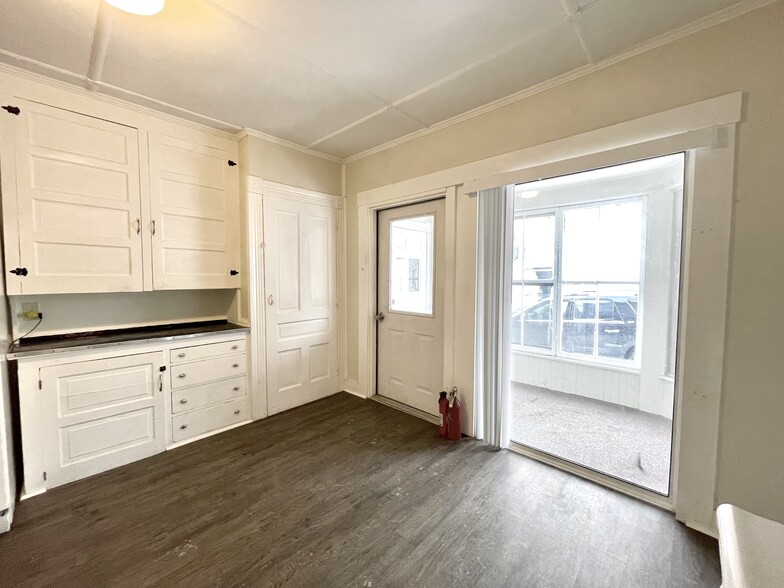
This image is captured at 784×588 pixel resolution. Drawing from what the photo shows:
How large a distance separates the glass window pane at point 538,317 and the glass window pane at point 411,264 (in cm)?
165

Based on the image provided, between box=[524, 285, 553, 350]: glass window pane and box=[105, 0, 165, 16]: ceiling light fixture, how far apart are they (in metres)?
4.01

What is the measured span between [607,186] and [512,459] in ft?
9.45

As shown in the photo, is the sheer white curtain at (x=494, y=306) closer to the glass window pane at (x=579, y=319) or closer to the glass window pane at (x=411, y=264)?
the glass window pane at (x=411, y=264)

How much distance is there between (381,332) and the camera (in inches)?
140

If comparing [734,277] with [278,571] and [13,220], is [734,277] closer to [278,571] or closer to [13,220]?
[278,571]

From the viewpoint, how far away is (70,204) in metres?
2.23

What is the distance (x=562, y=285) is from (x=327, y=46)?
3369mm

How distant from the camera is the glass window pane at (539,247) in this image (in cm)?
384

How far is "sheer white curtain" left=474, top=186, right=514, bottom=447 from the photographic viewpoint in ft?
8.04

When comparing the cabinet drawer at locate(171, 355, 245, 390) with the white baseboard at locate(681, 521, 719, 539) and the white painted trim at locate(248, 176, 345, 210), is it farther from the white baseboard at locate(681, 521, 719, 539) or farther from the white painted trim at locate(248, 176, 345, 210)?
the white baseboard at locate(681, 521, 719, 539)

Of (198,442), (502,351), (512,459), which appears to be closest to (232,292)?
(198,442)

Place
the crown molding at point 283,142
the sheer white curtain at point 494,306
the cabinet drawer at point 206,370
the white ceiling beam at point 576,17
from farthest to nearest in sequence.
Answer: the crown molding at point 283,142, the cabinet drawer at point 206,370, the sheer white curtain at point 494,306, the white ceiling beam at point 576,17

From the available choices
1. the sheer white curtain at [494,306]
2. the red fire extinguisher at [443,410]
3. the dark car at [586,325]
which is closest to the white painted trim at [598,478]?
the sheer white curtain at [494,306]

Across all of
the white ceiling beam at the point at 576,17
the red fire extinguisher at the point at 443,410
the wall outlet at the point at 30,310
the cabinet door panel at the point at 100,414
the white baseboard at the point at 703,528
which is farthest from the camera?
the red fire extinguisher at the point at 443,410
